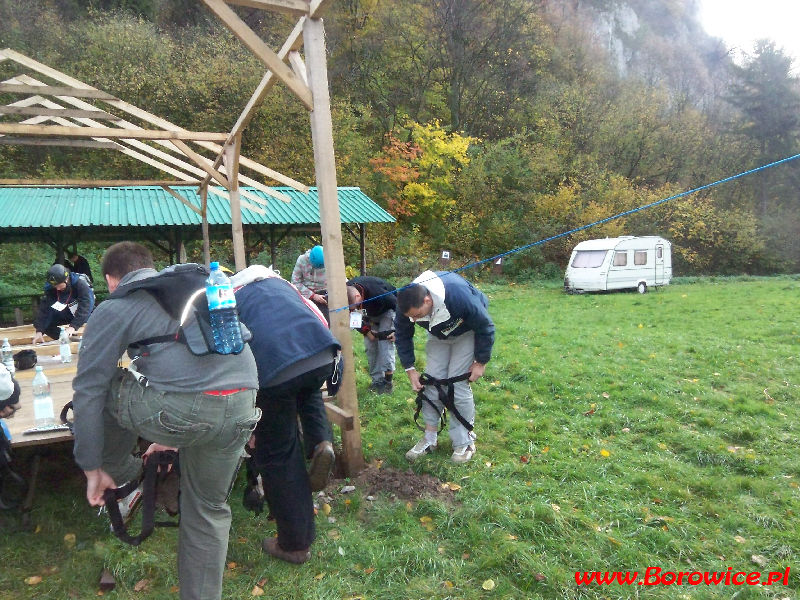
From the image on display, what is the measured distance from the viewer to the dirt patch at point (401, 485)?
3.75 meters

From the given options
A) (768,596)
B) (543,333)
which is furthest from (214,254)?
(768,596)

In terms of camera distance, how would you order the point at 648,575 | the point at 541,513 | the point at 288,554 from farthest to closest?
1. the point at 541,513
2. the point at 288,554
3. the point at 648,575

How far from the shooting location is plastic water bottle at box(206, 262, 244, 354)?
2.19 m

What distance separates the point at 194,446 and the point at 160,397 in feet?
0.98

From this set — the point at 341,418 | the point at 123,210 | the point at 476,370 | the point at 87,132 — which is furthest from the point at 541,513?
the point at 123,210

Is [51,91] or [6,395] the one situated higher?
[51,91]

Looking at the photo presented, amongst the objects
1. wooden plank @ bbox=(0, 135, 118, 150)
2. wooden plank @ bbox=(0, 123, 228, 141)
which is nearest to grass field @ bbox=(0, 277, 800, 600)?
wooden plank @ bbox=(0, 123, 228, 141)

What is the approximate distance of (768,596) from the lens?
2684mm

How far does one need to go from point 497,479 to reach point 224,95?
2017cm

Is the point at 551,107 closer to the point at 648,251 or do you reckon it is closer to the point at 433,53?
the point at 433,53

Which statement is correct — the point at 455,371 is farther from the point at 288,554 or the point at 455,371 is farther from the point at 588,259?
the point at 588,259

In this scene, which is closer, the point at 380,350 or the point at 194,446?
the point at 194,446

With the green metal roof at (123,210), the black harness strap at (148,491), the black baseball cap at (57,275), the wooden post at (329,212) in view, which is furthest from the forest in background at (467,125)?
the black harness strap at (148,491)

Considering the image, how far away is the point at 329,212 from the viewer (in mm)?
3865
